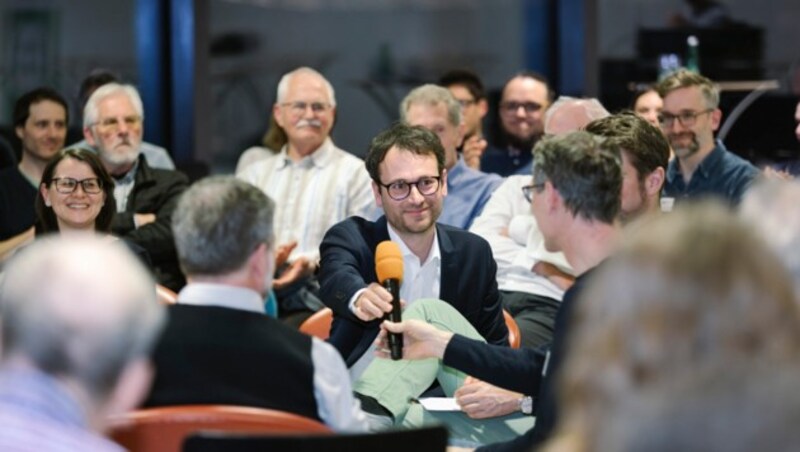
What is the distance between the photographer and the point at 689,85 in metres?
6.29

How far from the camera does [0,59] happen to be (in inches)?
331

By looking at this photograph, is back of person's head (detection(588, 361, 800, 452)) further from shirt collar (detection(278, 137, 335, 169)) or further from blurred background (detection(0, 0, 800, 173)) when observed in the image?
blurred background (detection(0, 0, 800, 173))

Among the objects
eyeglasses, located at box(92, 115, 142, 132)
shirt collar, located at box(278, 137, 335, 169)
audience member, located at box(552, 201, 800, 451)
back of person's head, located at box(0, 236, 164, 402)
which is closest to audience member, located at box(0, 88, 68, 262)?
eyeglasses, located at box(92, 115, 142, 132)

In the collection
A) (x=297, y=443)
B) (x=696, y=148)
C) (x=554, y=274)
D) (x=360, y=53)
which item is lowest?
(x=554, y=274)

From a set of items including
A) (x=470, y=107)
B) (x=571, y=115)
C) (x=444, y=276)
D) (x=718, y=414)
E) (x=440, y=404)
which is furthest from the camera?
(x=470, y=107)

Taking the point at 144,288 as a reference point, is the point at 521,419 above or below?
below

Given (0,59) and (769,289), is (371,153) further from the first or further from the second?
(0,59)

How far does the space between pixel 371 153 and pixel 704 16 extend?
200 inches

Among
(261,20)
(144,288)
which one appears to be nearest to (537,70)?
(261,20)

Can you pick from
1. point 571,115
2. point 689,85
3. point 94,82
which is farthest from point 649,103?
point 94,82

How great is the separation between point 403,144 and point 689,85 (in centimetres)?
213

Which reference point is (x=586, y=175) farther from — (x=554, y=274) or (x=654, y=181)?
(x=554, y=274)

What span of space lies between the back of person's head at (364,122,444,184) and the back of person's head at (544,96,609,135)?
950 mm

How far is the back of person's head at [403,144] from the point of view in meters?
4.62
